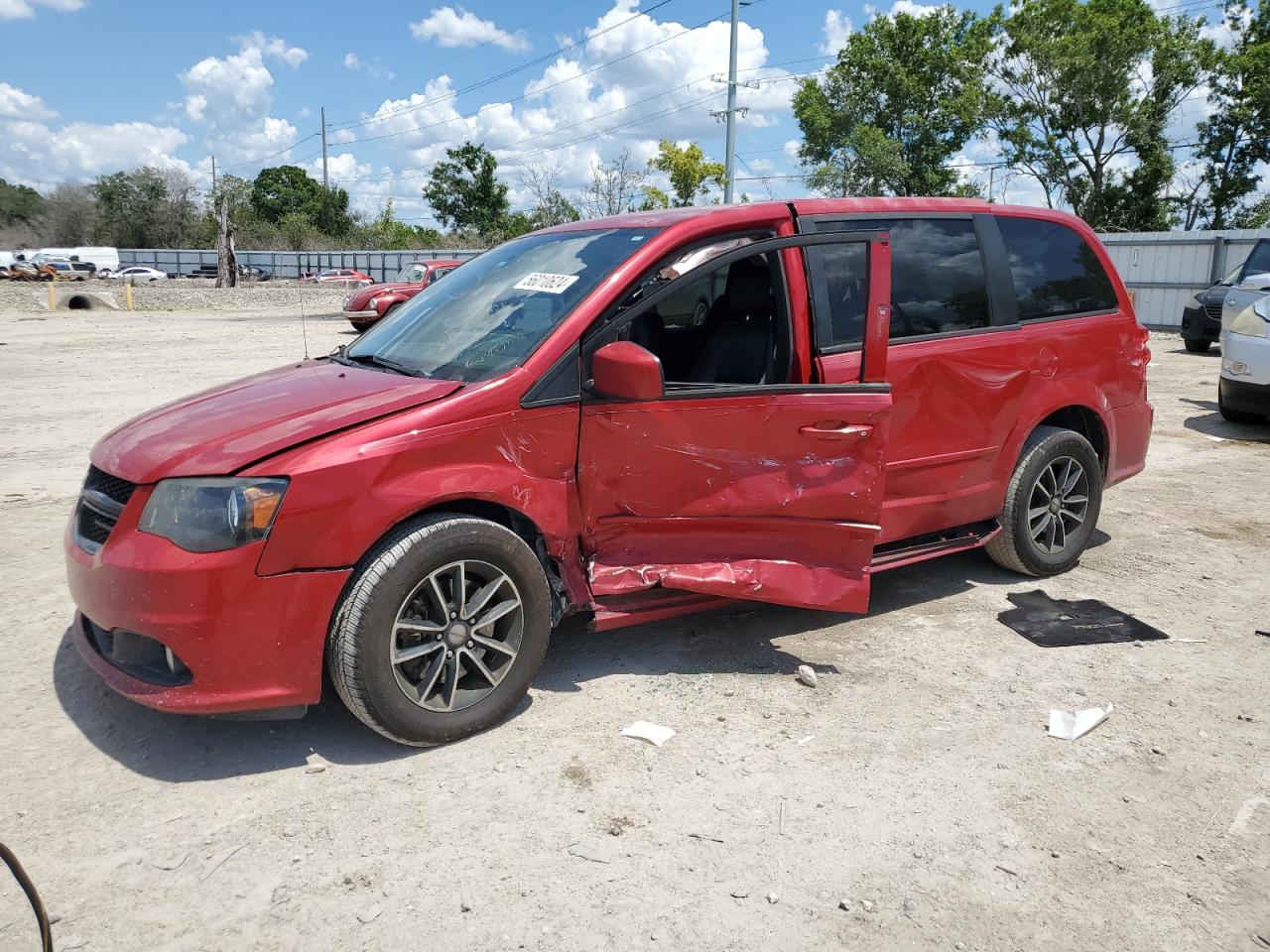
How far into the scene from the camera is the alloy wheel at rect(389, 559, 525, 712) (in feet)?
10.8

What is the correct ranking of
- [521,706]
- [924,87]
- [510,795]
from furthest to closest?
[924,87] → [521,706] → [510,795]

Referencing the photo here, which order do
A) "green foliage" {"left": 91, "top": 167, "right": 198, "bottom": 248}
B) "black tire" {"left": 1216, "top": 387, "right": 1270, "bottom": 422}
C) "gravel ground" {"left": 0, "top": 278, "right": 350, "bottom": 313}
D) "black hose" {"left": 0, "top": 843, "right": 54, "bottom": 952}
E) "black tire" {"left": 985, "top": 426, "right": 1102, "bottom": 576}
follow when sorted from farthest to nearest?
1. "green foliage" {"left": 91, "top": 167, "right": 198, "bottom": 248}
2. "gravel ground" {"left": 0, "top": 278, "right": 350, "bottom": 313}
3. "black tire" {"left": 1216, "top": 387, "right": 1270, "bottom": 422}
4. "black tire" {"left": 985, "top": 426, "right": 1102, "bottom": 576}
5. "black hose" {"left": 0, "top": 843, "right": 54, "bottom": 952}

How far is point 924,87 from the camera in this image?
4200 centimetres

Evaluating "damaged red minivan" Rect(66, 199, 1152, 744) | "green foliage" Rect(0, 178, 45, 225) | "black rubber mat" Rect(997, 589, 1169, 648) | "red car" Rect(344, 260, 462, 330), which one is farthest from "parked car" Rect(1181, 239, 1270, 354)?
"green foliage" Rect(0, 178, 45, 225)

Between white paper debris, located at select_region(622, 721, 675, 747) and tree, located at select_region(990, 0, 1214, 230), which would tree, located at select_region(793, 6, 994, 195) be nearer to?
tree, located at select_region(990, 0, 1214, 230)

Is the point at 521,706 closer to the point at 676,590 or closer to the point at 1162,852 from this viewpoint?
the point at 676,590

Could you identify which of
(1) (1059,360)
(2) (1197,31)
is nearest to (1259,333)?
A: (1) (1059,360)

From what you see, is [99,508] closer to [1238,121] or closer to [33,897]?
[33,897]

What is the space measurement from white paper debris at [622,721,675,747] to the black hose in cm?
180

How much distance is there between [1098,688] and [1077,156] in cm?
3949

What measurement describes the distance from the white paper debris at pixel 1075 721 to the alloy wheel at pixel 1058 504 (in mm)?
1528

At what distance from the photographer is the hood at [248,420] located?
3146mm

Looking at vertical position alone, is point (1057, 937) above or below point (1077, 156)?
below

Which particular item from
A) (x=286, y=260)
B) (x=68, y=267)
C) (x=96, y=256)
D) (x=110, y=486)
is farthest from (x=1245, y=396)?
(x=96, y=256)
